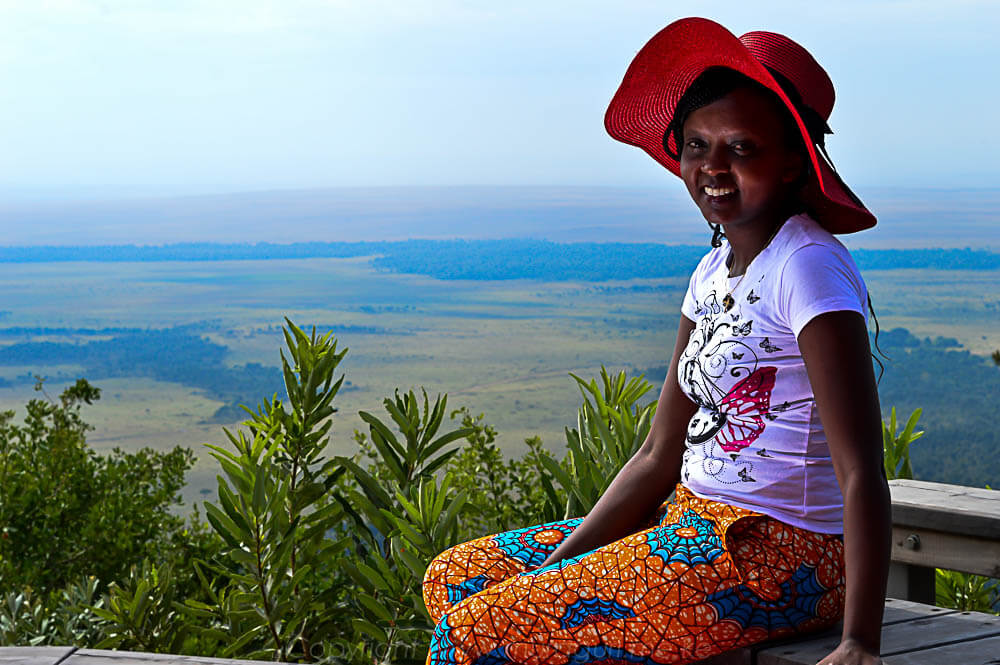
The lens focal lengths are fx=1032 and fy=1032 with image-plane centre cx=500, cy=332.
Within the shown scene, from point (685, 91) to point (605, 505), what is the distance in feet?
2.05

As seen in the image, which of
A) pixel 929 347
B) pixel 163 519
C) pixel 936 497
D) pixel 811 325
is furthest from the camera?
pixel 929 347

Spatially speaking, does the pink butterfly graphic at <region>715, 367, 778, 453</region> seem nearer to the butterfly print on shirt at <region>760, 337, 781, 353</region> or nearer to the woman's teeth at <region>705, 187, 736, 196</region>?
the butterfly print on shirt at <region>760, 337, 781, 353</region>

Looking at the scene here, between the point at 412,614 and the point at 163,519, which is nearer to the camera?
the point at 412,614

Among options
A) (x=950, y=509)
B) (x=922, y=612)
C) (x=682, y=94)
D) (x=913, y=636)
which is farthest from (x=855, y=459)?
(x=950, y=509)

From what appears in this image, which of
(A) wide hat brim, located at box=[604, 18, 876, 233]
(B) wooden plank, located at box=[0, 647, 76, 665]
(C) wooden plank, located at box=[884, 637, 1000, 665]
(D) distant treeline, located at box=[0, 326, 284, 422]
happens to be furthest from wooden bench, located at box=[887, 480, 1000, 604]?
(D) distant treeline, located at box=[0, 326, 284, 422]

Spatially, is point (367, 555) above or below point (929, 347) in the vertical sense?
below

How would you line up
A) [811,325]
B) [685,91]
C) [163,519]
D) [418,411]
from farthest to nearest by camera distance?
[163,519] → [418,411] → [685,91] → [811,325]

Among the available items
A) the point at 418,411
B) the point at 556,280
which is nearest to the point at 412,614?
the point at 418,411

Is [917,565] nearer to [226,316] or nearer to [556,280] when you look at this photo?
[556,280]

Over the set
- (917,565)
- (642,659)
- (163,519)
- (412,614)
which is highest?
(642,659)

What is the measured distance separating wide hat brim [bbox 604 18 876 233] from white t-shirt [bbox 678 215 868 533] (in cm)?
4

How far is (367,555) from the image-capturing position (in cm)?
239

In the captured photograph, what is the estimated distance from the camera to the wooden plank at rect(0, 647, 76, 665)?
155cm

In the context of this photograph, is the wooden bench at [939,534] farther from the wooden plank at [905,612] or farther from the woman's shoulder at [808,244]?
the woman's shoulder at [808,244]
